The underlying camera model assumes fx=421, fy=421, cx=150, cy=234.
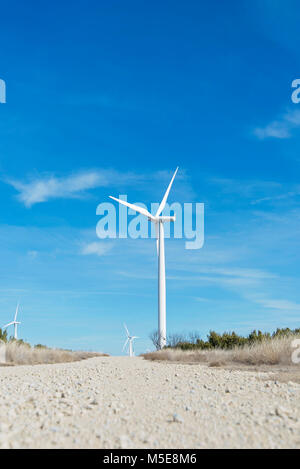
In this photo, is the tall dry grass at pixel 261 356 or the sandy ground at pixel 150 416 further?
the tall dry grass at pixel 261 356

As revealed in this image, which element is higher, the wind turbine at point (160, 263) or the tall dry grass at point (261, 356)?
the wind turbine at point (160, 263)

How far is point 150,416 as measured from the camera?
6609 mm

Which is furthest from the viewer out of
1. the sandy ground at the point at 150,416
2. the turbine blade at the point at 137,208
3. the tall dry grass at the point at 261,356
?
the turbine blade at the point at 137,208

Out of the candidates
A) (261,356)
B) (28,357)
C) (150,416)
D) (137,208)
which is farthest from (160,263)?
(150,416)

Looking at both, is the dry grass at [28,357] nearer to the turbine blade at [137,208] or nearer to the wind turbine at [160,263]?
the wind turbine at [160,263]

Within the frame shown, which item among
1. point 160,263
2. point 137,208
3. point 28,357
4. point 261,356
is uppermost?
point 137,208

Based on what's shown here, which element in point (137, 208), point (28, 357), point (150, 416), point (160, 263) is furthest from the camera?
→ point (137, 208)

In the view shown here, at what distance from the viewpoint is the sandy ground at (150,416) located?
18.0ft

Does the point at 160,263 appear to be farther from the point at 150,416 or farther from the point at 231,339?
the point at 150,416

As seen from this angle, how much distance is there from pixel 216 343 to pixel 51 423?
25.1m

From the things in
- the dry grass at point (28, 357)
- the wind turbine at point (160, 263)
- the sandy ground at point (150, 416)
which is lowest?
the dry grass at point (28, 357)

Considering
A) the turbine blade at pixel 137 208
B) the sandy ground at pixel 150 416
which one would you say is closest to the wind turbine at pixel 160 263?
the turbine blade at pixel 137 208

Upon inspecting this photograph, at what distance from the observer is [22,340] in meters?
30.8
